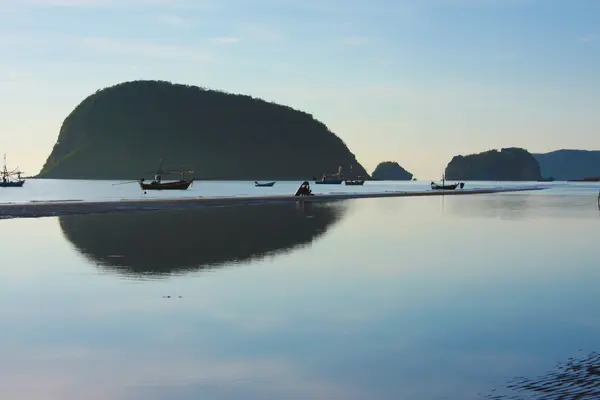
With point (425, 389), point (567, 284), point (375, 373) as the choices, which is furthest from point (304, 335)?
point (567, 284)

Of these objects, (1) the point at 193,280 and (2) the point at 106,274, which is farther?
(2) the point at 106,274

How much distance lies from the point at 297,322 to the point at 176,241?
17.3 metres

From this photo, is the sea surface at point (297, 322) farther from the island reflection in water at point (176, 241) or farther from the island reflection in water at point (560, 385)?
the island reflection in water at point (176, 241)

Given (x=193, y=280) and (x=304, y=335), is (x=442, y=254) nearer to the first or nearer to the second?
(x=193, y=280)

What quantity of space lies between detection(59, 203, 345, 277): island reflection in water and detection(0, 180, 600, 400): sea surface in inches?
7.1

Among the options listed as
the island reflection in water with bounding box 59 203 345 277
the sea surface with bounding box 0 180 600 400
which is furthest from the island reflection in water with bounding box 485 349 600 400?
the island reflection in water with bounding box 59 203 345 277

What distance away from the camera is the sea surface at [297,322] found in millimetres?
9102

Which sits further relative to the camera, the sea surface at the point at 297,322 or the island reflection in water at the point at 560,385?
the sea surface at the point at 297,322

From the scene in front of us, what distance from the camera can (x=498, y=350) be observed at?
428 inches

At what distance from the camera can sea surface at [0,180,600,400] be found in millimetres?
9102

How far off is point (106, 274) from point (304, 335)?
9.44 m

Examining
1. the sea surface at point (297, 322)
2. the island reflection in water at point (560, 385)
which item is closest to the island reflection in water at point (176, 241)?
the sea surface at point (297, 322)

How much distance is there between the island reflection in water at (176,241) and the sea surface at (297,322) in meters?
0.18

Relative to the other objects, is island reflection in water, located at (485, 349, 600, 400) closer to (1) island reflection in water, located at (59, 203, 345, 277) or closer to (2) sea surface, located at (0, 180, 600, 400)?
(2) sea surface, located at (0, 180, 600, 400)
